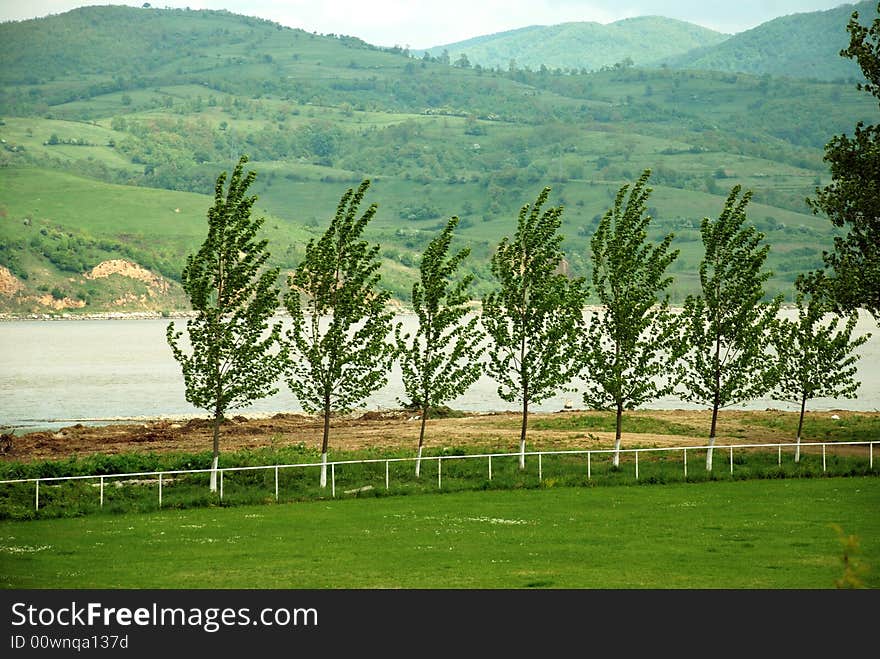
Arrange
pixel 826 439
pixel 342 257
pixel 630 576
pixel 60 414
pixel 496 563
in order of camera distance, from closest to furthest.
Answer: pixel 630 576, pixel 496 563, pixel 342 257, pixel 826 439, pixel 60 414

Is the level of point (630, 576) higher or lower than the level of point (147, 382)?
higher

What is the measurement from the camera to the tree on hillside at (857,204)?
5044cm

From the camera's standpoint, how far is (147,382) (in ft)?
456

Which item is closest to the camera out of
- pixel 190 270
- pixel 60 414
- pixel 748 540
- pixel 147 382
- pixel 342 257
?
pixel 748 540

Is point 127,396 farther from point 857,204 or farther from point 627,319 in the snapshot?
point 857,204

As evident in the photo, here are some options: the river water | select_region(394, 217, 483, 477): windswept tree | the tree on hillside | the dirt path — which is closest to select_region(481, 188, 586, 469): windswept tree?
select_region(394, 217, 483, 477): windswept tree

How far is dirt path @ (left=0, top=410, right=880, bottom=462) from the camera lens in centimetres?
6456

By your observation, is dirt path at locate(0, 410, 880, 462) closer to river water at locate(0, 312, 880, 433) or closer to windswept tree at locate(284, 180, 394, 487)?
river water at locate(0, 312, 880, 433)

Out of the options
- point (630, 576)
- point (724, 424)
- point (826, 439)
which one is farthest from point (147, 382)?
point (630, 576)

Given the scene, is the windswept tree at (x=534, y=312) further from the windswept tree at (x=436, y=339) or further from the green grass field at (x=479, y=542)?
the green grass field at (x=479, y=542)

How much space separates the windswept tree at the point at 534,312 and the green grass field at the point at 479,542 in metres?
8.03

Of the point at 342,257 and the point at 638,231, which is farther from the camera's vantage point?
the point at 638,231
